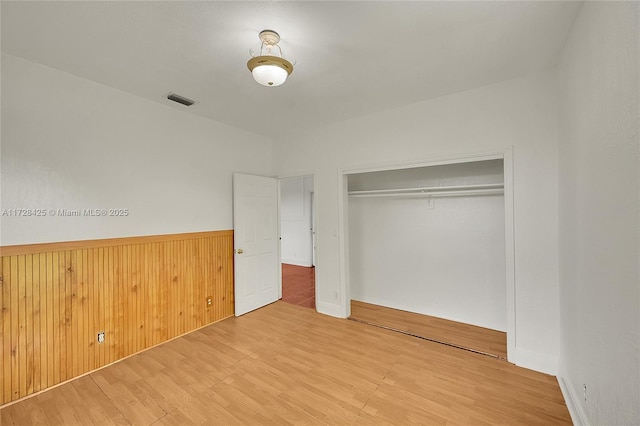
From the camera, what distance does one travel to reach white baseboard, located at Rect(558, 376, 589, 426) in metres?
1.60

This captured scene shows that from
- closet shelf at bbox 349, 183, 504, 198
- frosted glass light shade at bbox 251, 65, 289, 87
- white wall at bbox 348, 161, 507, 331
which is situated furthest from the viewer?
white wall at bbox 348, 161, 507, 331

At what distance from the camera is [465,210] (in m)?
3.24

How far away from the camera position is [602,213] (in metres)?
1.31

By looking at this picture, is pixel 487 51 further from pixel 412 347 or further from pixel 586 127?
pixel 412 347

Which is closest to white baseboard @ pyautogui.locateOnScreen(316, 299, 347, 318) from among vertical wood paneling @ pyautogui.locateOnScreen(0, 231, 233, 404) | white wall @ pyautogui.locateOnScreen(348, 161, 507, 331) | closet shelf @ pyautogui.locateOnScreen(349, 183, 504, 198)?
white wall @ pyautogui.locateOnScreen(348, 161, 507, 331)

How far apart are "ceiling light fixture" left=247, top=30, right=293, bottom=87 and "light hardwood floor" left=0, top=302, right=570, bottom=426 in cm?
236

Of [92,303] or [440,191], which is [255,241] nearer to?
[92,303]

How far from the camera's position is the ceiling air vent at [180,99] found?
2701mm

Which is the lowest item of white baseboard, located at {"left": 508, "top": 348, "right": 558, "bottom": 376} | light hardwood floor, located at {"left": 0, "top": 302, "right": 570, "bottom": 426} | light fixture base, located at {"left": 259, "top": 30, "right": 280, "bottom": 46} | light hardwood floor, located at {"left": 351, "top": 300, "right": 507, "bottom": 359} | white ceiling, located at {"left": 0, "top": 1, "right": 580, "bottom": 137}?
light hardwood floor, located at {"left": 0, "top": 302, "right": 570, "bottom": 426}

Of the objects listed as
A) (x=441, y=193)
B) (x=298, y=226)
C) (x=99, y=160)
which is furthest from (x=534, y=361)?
(x=298, y=226)

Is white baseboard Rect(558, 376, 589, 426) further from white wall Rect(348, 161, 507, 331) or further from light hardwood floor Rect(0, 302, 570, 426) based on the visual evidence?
white wall Rect(348, 161, 507, 331)

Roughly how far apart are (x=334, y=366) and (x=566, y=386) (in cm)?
180

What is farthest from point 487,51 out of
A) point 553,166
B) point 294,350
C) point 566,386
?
point 294,350

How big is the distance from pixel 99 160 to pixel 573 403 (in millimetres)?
4347
